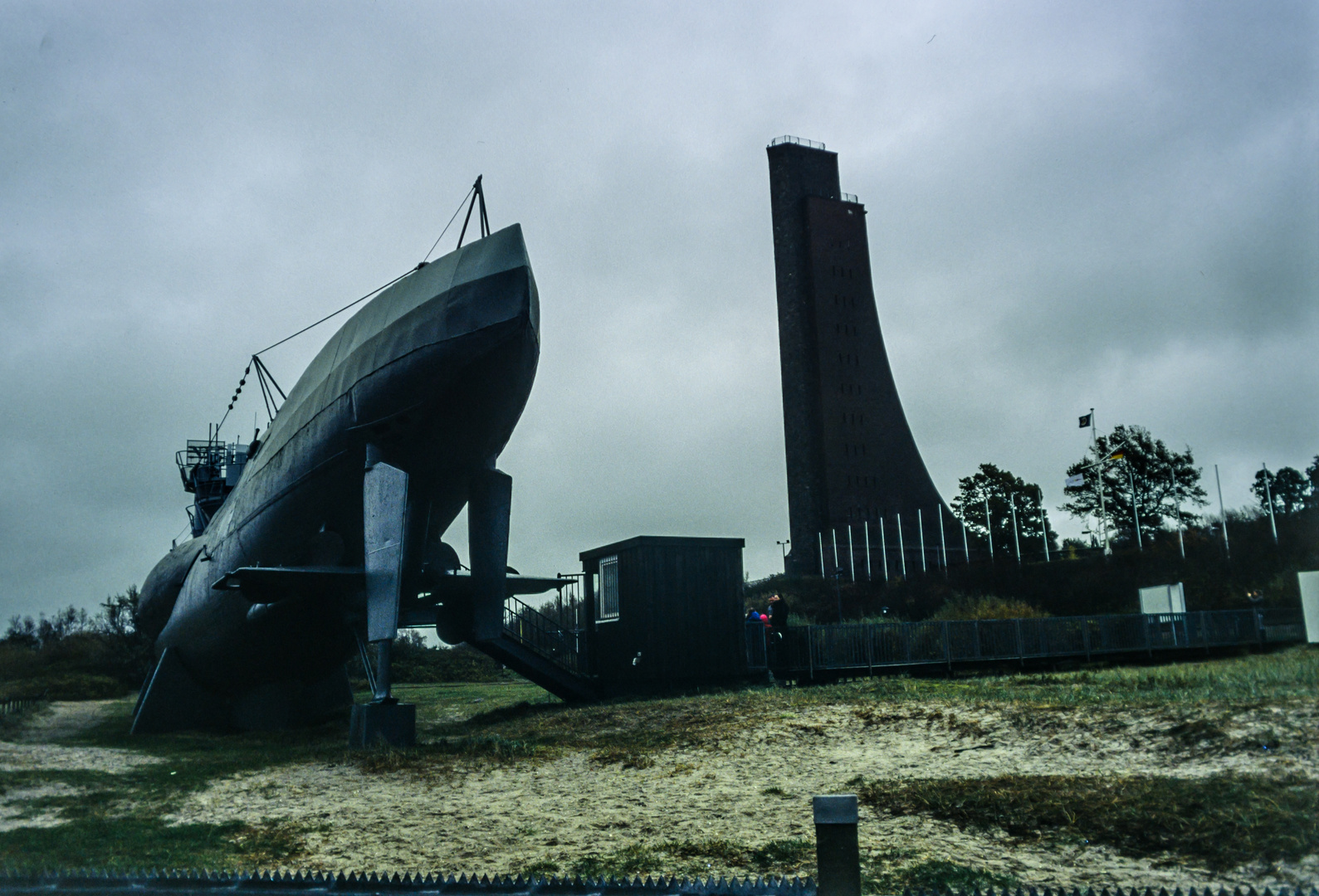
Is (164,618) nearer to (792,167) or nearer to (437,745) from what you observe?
(437,745)

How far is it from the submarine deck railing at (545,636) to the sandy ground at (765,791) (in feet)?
29.7

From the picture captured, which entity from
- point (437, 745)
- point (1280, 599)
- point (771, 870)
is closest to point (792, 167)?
point (1280, 599)

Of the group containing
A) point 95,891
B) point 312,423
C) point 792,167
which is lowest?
point 95,891

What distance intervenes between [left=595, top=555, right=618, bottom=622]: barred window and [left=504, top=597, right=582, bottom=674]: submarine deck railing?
0.88 metres

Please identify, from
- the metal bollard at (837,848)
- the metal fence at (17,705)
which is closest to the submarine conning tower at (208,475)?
the metal fence at (17,705)

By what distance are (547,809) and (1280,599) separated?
2660cm

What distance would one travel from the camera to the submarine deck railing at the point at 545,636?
2023 centimetres

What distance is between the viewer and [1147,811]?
6.23 m

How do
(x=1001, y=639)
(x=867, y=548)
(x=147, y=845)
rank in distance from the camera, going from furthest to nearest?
(x=867, y=548) < (x=1001, y=639) < (x=147, y=845)

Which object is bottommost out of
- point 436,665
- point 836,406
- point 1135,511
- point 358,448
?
point 436,665

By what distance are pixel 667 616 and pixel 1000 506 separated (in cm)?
5453

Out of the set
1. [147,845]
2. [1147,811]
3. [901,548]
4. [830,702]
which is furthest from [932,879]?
[901,548]

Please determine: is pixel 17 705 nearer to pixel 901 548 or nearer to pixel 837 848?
pixel 837 848

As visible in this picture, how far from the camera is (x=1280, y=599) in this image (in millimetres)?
26828
